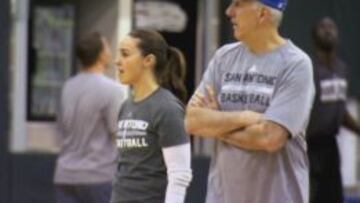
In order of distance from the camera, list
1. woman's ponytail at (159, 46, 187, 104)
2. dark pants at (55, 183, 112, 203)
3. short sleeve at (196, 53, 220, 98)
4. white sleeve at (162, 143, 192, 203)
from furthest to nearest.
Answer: dark pants at (55, 183, 112, 203)
woman's ponytail at (159, 46, 187, 104)
white sleeve at (162, 143, 192, 203)
short sleeve at (196, 53, 220, 98)

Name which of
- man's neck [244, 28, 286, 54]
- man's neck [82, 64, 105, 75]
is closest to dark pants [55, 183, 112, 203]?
man's neck [82, 64, 105, 75]

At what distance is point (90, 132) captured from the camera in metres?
7.83

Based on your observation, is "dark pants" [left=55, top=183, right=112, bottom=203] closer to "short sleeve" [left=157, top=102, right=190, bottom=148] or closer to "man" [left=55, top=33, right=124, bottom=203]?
"man" [left=55, top=33, right=124, bottom=203]

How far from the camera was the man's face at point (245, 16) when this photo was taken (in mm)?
5266

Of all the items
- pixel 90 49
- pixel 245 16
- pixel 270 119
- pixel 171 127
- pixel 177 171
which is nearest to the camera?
pixel 270 119

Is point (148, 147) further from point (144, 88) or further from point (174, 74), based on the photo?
point (174, 74)

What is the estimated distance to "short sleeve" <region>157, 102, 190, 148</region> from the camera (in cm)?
579

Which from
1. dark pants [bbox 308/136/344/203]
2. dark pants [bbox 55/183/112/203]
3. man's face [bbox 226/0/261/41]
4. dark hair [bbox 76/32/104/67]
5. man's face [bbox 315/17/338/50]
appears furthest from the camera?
man's face [bbox 315/17/338/50]

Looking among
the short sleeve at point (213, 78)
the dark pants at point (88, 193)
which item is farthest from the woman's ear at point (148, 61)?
the dark pants at point (88, 193)

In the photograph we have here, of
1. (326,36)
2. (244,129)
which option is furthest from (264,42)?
(326,36)

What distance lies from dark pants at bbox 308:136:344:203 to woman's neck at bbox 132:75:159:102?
10.2ft

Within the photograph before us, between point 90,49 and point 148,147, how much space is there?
2.20 m

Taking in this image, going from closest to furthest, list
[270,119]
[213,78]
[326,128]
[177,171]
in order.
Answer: [270,119]
[213,78]
[177,171]
[326,128]

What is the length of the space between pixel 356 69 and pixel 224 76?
19.8 feet
